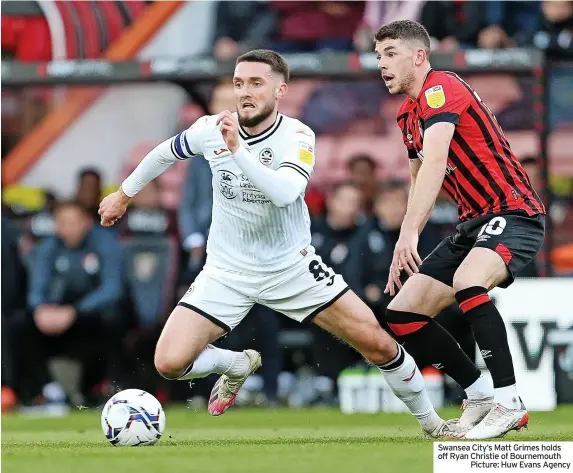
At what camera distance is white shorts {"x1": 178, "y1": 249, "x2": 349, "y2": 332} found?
838 cm

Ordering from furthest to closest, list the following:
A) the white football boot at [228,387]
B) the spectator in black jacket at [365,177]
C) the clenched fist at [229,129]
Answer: the spectator in black jacket at [365,177] < the white football boot at [228,387] < the clenched fist at [229,129]

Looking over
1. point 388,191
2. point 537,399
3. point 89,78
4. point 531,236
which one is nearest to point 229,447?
point 531,236

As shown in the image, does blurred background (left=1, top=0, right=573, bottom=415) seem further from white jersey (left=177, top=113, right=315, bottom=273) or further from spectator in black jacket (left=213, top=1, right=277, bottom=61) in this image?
white jersey (left=177, top=113, right=315, bottom=273)

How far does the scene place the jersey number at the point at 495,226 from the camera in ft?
26.1

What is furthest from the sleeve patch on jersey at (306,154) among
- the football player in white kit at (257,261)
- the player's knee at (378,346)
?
the player's knee at (378,346)

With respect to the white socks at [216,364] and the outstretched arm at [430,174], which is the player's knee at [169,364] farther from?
the outstretched arm at [430,174]

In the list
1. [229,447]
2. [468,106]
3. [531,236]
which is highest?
[468,106]

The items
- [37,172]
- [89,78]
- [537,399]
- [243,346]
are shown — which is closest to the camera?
[537,399]

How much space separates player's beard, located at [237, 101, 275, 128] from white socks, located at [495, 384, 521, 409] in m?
2.12

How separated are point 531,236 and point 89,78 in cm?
666

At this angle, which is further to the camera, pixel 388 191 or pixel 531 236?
pixel 388 191

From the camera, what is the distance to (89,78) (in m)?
13.5

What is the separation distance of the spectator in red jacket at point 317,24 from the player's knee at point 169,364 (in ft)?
21.0

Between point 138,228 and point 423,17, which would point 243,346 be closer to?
point 138,228
